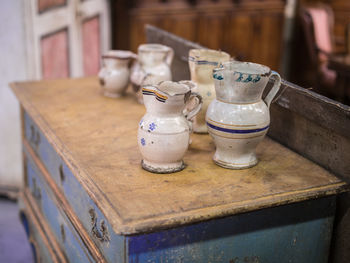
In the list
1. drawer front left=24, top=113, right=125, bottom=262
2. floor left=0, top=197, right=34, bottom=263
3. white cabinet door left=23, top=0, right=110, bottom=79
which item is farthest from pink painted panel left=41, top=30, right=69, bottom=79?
drawer front left=24, top=113, right=125, bottom=262

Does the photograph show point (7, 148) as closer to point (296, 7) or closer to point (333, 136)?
point (333, 136)

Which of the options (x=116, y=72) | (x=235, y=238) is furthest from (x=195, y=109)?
(x=116, y=72)

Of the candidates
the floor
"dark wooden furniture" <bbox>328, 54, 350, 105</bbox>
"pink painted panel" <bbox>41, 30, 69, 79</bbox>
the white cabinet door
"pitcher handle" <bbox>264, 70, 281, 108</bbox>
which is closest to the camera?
"pitcher handle" <bbox>264, 70, 281, 108</bbox>

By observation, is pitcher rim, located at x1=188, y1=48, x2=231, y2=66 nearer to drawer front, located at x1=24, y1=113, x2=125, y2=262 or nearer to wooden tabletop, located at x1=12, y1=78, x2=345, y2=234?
wooden tabletop, located at x1=12, y1=78, x2=345, y2=234

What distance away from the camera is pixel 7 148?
299cm

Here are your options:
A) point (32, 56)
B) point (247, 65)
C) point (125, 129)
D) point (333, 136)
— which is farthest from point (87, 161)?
point (32, 56)

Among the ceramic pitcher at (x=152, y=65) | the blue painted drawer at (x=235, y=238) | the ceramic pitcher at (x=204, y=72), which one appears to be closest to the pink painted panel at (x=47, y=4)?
the ceramic pitcher at (x=152, y=65)

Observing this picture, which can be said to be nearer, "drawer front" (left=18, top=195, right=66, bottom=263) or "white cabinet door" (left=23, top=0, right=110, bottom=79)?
"drawer front" (left=18, top=195, right=66, bottom=263)

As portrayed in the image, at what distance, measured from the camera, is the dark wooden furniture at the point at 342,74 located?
3.44 meters

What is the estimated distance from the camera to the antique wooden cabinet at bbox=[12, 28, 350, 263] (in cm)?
105

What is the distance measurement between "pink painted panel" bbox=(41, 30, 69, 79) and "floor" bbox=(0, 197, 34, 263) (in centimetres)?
A: 87

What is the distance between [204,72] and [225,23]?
3126mm

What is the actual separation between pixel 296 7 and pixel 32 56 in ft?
9.72

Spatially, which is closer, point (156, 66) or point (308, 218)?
point (308, 218)
